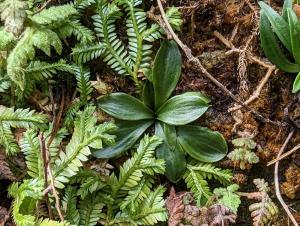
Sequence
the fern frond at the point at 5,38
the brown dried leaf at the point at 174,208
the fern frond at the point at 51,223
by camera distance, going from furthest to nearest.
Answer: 1. the fern frond at the point at 5,38
2. the brown dried leaf at the point at 174,208
3. the fern frond at the point at 51,223

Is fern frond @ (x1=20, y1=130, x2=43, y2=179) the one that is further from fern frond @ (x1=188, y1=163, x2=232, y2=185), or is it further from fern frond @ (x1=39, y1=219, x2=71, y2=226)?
fern frond @ (x1=188, y1=163, x2=232, y2=185)

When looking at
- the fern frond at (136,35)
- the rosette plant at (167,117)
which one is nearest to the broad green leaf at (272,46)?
the rosette plant at (167,117)

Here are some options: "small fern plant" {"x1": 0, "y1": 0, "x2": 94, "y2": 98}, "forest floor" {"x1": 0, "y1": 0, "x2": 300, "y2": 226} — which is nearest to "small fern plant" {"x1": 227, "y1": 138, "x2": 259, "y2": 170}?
"forest floor" {"x1": 0, "y1": 0, "x2": 300, "y2": 226}

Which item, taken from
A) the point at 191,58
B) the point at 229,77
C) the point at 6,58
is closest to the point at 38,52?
the point at 6,58

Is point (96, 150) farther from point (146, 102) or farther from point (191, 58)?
point (191, 58)

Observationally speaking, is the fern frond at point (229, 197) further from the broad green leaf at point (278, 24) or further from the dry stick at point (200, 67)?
the broad green leaf at point (278, 24)

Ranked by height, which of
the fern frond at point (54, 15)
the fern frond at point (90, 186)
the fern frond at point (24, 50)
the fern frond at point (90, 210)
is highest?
the fern frond at point (54, 15)
